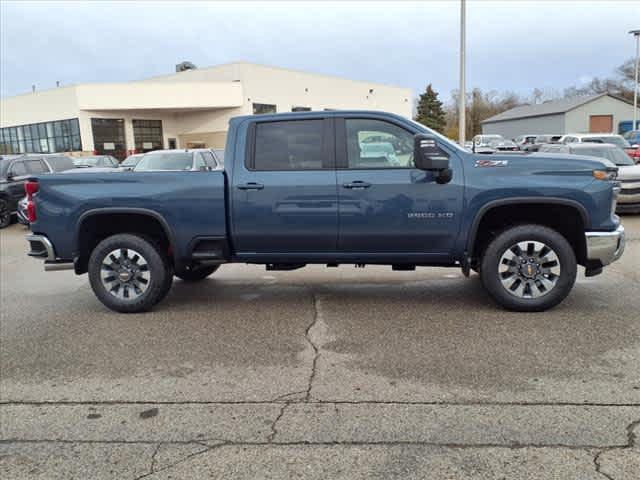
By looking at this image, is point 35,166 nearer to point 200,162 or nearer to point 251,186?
point 200,162

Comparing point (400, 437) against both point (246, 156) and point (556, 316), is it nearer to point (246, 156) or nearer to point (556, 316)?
point (556, 316)

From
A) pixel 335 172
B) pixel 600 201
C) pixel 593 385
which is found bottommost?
pixel 593 385

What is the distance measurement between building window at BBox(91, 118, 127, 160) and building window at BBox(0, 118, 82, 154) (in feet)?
4.19

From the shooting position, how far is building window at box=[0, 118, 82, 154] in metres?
42.8

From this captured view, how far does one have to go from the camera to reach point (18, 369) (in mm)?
4629

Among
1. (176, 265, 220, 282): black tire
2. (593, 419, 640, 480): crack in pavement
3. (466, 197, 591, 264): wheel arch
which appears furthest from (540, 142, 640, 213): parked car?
(593, 419, 640, 480): crack in pavement

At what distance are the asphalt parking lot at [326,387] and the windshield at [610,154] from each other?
7.53 m

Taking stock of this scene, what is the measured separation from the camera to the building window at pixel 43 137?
4281 centimetres

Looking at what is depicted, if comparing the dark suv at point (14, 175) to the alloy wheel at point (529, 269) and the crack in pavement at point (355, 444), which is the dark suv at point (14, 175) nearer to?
the crack in pavement at point (355, 444)

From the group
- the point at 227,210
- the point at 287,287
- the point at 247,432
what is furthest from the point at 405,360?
the point at 287,287

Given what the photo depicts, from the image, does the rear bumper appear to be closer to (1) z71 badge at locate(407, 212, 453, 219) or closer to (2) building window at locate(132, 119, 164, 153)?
(1) z71 badge at locate(407, 212, 453, 219)

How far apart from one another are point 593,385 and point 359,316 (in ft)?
7.70

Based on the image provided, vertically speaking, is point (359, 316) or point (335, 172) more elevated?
point (335, 172)

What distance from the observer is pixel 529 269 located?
546 cm
